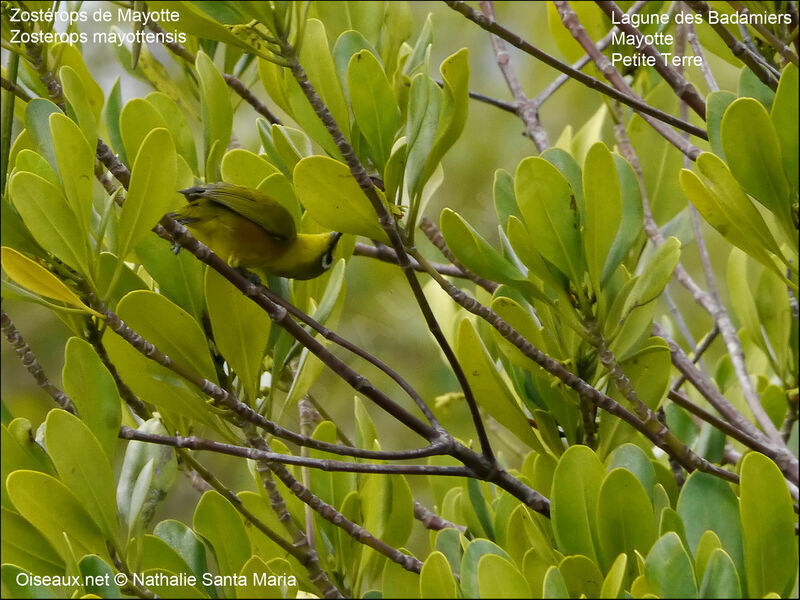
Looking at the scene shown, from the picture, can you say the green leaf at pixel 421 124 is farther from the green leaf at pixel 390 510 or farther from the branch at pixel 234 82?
the branch at pixel 234 82

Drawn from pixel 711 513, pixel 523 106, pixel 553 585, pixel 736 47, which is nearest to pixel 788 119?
pixel 736 47

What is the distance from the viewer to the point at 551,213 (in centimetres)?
99

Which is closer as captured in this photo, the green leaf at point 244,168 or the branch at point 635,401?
the branch at point 635,401

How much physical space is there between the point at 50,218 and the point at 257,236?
1.52 ft

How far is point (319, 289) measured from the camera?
1320 mm

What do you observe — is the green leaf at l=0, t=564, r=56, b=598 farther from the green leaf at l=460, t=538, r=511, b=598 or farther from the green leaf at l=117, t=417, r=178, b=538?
the green leaf at l=460, t=538, r=511, b=598

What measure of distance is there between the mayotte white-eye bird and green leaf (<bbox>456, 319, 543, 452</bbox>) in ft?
1.06

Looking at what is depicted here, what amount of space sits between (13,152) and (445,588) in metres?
0.72

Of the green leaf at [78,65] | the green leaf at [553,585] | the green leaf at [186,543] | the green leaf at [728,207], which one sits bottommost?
the green leaf at [186,543]

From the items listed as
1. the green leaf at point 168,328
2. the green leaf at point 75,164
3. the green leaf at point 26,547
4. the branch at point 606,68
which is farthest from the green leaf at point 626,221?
the green leaf at point 26,547

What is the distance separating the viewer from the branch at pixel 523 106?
165 centimetres

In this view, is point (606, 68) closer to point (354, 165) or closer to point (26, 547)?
point (354, 165)

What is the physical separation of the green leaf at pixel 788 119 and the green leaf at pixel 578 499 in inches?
13.9

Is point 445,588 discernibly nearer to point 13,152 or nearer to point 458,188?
point 13,152
